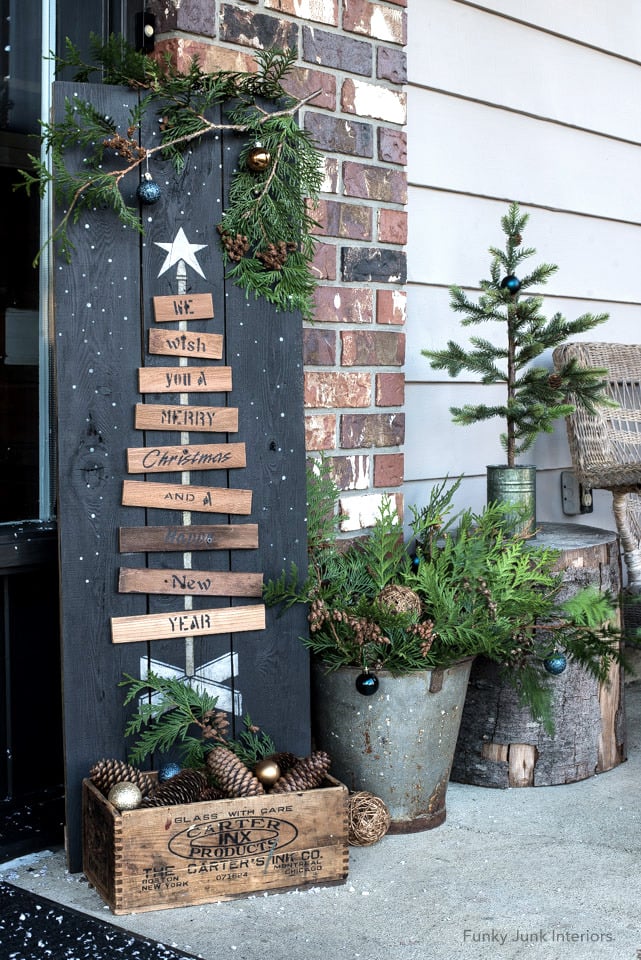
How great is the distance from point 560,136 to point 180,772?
95.0 inches

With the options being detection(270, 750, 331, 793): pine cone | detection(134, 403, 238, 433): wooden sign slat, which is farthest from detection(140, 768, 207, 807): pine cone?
detection(134, 403, 238, 433): wooden sign slat

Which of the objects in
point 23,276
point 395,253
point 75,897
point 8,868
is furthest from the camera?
point 395,253

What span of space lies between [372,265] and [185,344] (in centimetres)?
61

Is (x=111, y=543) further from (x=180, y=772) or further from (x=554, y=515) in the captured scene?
(x=554, y=515)

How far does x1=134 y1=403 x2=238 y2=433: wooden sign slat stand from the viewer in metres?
2.13

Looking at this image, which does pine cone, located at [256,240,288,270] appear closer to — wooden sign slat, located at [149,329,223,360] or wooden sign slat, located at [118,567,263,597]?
wooden sign slat, located at [149,329,223,360]

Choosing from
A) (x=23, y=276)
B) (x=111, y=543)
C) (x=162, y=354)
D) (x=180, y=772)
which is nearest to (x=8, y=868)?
(x=180, y=772)

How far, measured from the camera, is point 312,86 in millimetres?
2434

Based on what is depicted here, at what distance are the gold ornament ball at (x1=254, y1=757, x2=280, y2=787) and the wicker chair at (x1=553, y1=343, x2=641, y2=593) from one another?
1369mm

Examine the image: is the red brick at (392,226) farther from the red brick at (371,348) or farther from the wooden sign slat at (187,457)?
the wooden sign slat at (187,457)

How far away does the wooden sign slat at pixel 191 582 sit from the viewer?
6.98ft

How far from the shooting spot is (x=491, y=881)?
2055mm

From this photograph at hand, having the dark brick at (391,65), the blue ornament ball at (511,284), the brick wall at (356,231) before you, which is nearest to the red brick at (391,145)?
the brick wall at (356,231)

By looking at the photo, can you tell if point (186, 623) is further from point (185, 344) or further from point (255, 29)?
point (255, 29)
